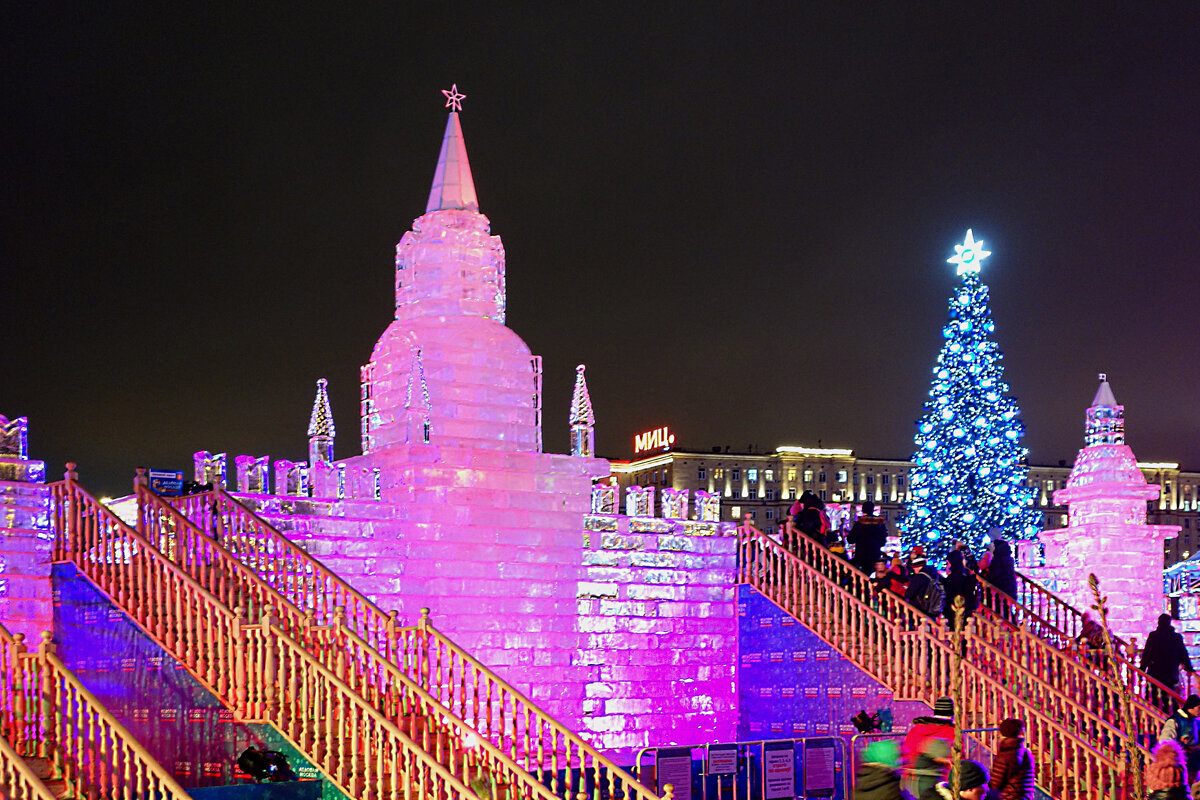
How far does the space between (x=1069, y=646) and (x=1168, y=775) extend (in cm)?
904

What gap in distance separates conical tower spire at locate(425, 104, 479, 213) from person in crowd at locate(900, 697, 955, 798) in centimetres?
1099

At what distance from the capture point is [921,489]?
121ft

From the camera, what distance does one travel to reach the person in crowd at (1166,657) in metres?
18.4

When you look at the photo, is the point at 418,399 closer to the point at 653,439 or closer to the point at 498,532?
the point at 498,532

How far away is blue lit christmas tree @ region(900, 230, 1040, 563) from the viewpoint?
3631cm

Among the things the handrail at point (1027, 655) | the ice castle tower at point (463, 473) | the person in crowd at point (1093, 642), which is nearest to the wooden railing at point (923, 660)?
the handrail at point (1027, 655)

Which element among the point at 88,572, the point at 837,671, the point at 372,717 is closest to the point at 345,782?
the point at 372,717

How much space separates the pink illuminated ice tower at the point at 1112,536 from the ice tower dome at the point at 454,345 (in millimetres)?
8900

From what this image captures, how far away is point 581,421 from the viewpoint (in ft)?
63.4

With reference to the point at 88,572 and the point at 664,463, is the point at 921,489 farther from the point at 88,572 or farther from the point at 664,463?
the point at 664,463

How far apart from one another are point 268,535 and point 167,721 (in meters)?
2.11

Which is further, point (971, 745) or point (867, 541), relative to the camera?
point (867, 541)

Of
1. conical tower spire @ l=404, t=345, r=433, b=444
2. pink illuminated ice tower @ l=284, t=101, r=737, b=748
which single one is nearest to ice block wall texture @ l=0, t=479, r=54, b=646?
pink illuminated ice tower @ l=284, t=101, r=737, b=748

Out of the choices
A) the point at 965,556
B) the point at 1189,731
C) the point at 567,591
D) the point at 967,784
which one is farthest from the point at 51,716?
the point at 965,556
